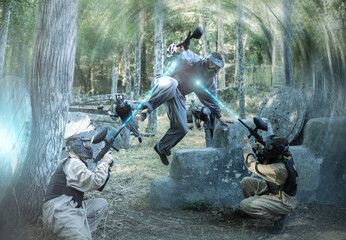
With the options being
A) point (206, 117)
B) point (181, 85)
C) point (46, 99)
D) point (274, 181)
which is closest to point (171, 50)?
point (181, 85)

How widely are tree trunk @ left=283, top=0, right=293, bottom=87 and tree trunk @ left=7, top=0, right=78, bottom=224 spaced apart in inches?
169

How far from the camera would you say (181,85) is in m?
4.41

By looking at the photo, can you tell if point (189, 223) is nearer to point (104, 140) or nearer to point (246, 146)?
point (246, 146)

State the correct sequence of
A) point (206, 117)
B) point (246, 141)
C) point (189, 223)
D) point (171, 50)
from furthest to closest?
point (206, 117) < point (189, 223) < point (171, 50) < point (246, 141)

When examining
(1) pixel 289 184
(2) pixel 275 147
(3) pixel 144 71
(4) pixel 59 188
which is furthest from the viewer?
(3) pixel 144 71

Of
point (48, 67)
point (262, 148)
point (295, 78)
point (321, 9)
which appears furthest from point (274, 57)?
point (48, 67)

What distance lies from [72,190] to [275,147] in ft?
7.44

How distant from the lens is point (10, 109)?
441cm

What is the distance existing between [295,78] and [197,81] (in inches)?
140

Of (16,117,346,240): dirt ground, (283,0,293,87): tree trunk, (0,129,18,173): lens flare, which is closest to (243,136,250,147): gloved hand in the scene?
(16,117,346,240): dirt ground

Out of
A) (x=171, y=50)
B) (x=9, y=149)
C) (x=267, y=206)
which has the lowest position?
(x=267, y=206)

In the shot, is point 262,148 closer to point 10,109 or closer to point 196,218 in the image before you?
point 196,218

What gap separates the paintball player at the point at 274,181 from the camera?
141 inches

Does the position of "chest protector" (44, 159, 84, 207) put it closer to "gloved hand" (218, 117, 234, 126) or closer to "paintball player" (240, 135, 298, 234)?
"paintball player" (240, 135, 298, 234)
